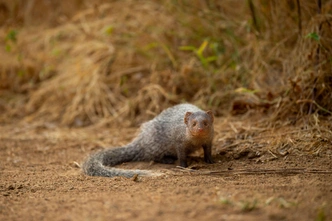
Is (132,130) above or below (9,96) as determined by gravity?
below

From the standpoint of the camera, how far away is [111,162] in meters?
4.39

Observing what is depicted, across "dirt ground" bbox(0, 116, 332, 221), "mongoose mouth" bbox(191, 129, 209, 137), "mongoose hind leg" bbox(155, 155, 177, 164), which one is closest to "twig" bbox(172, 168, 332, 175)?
"dirt ground" bbox(0, 116, 332, 221)

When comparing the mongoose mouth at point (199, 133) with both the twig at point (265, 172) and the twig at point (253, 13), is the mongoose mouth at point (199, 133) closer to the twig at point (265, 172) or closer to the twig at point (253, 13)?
the twig at point (265, 172)

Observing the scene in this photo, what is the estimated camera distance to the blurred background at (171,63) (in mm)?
4887

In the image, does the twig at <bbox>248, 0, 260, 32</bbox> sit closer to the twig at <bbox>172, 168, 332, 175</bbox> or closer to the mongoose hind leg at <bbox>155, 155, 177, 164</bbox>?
the mongoose hind leg at <bbox>155, 155, 177, 164</bbox>

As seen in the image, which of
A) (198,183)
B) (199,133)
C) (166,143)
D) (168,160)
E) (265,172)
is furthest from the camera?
(168,160)

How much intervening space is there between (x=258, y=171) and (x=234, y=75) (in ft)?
8.56

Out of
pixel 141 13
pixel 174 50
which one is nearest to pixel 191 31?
pixel 174 50

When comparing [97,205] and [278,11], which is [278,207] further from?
→ [278,11]

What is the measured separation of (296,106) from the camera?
4730 mm

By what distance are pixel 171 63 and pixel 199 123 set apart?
2.84 metres

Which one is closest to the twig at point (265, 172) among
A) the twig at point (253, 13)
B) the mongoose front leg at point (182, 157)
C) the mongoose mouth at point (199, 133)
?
the mongoose mouth at point (199, 133)

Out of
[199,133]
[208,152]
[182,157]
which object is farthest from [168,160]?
[199,133]

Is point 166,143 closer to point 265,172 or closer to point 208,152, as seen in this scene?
point 208,152
